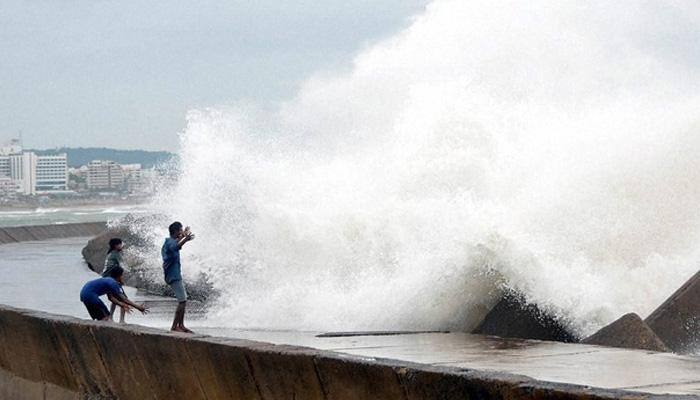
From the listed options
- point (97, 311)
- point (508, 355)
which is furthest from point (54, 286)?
point (508, 355)

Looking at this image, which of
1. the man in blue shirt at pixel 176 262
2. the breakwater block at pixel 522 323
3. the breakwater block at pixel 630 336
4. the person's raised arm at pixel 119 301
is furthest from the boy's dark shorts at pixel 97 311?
the breakwater block at pixel 630 336

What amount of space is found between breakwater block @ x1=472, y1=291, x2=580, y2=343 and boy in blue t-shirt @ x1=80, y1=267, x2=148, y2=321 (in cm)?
296

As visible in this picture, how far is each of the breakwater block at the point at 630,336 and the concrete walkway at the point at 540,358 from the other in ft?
0.87

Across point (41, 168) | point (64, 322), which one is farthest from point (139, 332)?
point (41, 168)

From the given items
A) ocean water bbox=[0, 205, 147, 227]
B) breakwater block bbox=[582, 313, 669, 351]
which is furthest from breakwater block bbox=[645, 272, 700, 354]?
ocean water bbox=[0, 205, 147, 227]

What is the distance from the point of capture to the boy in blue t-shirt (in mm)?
10117

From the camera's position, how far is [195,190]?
22266 mm

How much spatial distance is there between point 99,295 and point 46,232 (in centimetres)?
3697

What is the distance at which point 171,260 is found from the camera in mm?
10930

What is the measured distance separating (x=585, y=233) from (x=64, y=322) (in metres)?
6.14

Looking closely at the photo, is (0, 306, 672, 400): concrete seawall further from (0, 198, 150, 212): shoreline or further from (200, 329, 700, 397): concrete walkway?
(0, 198, 150, 212): shoreline

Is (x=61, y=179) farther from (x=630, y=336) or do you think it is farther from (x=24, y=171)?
(x=630, y=336)

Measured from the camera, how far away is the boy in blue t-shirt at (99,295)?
10117mm

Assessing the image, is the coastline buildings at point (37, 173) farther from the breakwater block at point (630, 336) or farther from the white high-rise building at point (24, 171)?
the breakwater block at point (630, 336)
